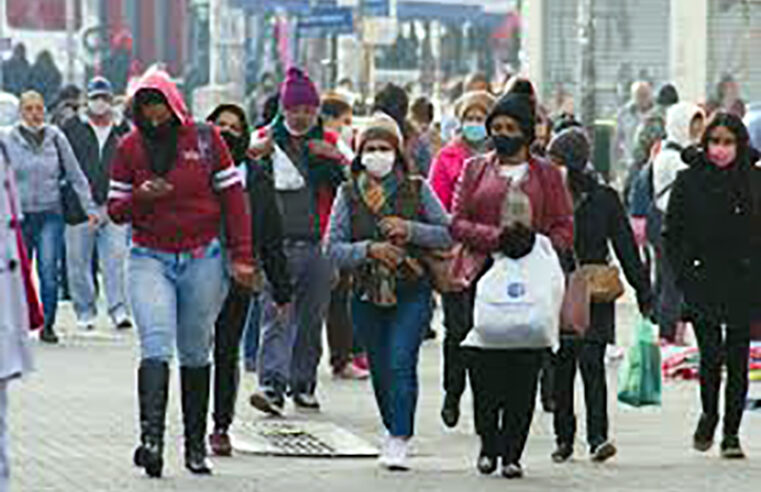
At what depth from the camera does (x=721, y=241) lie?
598 inches

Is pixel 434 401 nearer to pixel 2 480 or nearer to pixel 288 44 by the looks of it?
pixel 2 480

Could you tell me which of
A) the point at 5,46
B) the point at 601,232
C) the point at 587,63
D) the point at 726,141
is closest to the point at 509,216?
the point at 601,232

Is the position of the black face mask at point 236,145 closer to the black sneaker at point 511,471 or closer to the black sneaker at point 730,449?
the black sneaker at point 511,471

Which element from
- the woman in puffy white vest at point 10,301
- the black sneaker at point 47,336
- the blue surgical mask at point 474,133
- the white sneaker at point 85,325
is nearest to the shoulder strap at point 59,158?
the black sneaker at point 47,336

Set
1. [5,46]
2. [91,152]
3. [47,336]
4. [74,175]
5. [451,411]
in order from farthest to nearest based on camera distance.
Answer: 1. [5,46]
2. [91,152]
3. [47,336]
4. [74,175]
5. [451,411]

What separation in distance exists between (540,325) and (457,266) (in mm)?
637

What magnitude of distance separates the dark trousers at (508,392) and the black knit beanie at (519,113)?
107cm

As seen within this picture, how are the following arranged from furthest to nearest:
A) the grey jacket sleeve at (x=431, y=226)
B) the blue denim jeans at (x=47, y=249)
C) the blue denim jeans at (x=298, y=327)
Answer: the blue denim jeans at (x=47, y=249), the blue denim jeans at (x=298, y=327), the grey jacket sleeve at (x=431, y=226)

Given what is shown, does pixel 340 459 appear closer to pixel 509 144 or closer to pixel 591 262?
pixel 591 262

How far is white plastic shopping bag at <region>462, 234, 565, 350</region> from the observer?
549 inches

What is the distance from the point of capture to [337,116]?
2123cm

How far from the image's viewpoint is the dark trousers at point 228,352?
15.1 meters

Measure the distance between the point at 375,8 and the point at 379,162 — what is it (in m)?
34.9

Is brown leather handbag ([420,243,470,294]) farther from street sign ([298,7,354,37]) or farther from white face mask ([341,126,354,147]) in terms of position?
street sign ([298,7,354,37])
